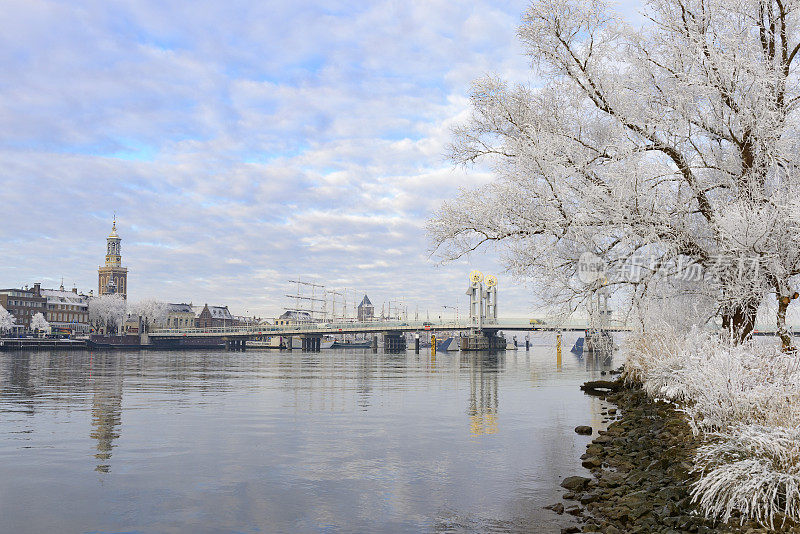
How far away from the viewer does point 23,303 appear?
637ft

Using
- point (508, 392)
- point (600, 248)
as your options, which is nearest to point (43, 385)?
point (508, 392)

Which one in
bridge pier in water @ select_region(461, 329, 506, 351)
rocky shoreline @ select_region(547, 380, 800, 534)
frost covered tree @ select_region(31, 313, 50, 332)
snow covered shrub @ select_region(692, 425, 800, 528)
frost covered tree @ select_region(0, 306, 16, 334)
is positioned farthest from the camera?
frost covered tree @ select_region(31, 313, 50, 332)

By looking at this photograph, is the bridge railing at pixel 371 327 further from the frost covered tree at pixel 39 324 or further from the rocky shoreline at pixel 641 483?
the rocky shoreline at pixel 641 483

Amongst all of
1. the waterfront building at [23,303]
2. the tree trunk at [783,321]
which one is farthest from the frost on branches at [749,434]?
the waterfront building at [23,303]

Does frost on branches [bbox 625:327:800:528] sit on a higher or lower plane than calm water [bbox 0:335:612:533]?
higher

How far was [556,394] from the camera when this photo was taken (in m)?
38.5

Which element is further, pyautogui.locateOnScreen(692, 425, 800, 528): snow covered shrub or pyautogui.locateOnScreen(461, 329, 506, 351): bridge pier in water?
pyautogui.locateOnScreen(461, 329, 506, 351): bridge pier in water

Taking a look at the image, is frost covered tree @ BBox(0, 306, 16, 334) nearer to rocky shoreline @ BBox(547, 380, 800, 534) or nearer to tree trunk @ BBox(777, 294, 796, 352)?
rocky shoreline @ BBox(547, 380, 800, 534)

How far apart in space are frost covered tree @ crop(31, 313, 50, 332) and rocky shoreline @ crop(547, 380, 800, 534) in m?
201

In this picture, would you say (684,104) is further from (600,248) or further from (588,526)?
(588,526)

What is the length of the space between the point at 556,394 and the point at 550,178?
903 inches

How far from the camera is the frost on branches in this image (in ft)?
29.1

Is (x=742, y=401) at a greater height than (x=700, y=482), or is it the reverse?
(x=742, y=401)

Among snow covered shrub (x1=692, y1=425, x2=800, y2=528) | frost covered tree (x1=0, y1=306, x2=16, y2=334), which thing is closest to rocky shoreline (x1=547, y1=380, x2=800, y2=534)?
snow covered shrub (x1=692, y1=425, x2=800, y2=528)
